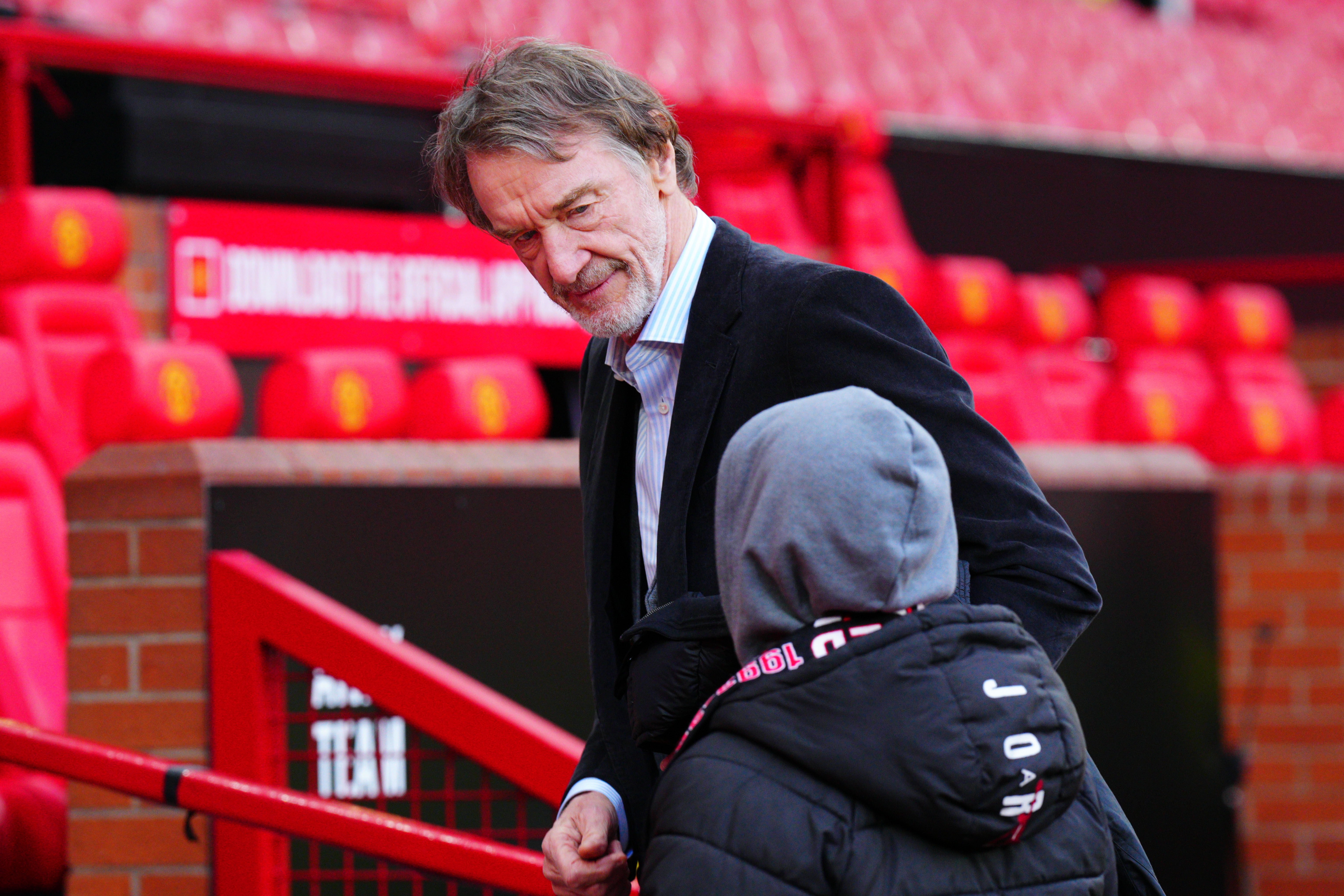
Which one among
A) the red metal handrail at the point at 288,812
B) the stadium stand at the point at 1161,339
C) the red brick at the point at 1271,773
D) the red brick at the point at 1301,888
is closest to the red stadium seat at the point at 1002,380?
the stadium stand at the point at 1161,339

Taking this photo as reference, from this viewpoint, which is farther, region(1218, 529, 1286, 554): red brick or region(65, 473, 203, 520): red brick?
region(1218, 529, 1286, 554): red brick

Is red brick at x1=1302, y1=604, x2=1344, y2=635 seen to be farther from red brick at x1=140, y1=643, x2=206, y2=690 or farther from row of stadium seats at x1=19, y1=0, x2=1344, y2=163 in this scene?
red brick at x1=140, y1=643, x2=206, y2=690

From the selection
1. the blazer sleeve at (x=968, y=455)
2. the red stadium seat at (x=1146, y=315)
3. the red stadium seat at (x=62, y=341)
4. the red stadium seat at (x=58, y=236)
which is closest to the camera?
the blazer sleeve at (x=968, y=455)

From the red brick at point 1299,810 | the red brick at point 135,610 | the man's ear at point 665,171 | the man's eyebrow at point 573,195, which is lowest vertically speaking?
the red brick at point 1299,810

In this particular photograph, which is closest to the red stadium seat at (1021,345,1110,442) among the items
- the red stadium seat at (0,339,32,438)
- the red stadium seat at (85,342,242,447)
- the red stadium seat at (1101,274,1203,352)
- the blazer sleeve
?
the red stadium seat at (1101,274,1203,352)

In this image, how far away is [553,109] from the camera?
1382 mm

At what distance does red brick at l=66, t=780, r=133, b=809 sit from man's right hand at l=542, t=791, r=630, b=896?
1.28 metres

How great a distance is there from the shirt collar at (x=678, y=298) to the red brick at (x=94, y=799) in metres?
1.43

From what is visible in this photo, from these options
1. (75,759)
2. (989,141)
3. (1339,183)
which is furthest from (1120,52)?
(75,759)

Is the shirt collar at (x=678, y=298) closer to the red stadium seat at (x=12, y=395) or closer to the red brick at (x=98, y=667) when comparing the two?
the red brick at (x=98, y=667)

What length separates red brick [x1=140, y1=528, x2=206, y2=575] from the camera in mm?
2469

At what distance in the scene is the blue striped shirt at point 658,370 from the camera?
4.71 feet

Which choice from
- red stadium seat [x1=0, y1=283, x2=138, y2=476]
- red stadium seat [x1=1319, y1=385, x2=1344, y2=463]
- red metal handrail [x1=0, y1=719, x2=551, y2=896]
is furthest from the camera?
red stadium seat [x1=1319, y1=385, x2=1344, y2=463]

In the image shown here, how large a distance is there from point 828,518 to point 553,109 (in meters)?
0.51
